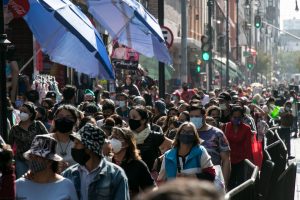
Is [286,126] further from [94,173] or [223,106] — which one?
[94,173]

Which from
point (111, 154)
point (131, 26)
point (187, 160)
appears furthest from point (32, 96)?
point (111, 154)

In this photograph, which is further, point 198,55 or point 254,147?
point 198,55

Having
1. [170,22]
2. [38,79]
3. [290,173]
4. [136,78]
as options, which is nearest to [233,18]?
[170,22]

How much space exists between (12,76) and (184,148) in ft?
26.3

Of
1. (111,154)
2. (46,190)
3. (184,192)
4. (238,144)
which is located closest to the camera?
(184,192)

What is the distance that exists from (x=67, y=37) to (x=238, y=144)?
303 cm

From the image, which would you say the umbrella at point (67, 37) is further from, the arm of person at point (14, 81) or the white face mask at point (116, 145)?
the white face mask at point (116, 145)

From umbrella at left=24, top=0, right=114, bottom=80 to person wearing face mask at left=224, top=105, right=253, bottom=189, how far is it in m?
2.19

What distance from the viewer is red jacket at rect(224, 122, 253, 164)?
1372 centimetres

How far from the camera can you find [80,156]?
6.93 metres

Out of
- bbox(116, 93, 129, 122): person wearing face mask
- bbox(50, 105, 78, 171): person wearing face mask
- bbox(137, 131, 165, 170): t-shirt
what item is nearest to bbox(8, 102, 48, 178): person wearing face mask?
bbox(50, 105, 78, 171): person wearing face mask

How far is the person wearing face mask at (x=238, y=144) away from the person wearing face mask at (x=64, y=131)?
451 centimetres

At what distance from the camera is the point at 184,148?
9.14m

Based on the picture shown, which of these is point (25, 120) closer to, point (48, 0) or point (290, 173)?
point (290, 173)
